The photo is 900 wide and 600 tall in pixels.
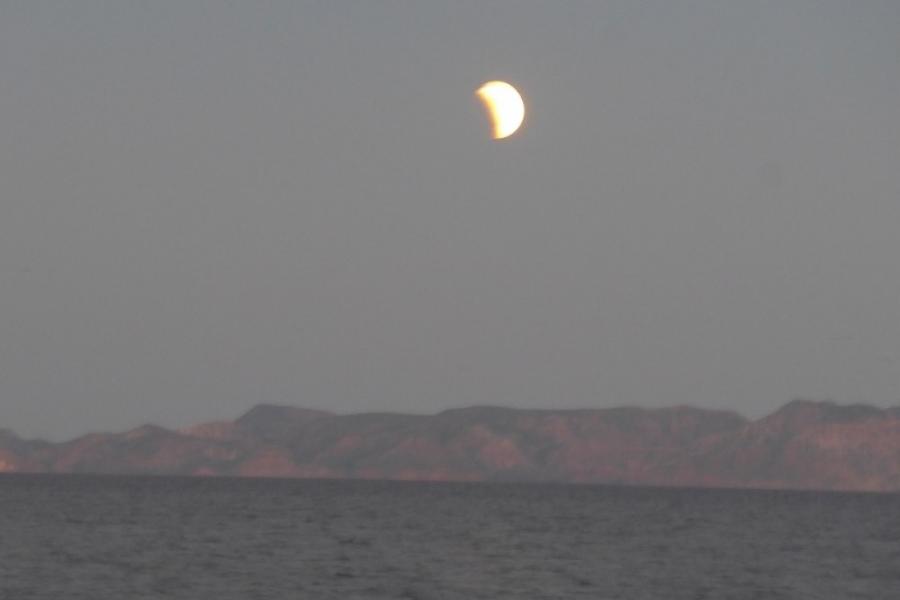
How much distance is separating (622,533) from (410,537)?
22.4 meters

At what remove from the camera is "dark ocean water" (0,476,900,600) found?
64.2 metres

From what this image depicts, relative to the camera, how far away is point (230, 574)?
68188mm

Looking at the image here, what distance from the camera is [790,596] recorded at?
6694cm

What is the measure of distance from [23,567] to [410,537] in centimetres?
3615

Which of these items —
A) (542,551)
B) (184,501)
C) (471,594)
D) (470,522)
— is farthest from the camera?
(184,501)

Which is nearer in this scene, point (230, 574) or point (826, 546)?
point (230, 574)

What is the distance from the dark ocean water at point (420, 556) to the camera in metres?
64.2

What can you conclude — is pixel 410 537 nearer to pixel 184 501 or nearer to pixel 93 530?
pixel 93 530

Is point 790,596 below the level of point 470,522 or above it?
below

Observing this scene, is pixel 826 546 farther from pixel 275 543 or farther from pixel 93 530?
pixel 93 530

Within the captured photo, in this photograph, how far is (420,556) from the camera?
8369cm

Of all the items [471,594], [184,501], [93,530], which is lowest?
[471,594]

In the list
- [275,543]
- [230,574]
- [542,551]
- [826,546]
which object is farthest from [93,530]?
[826,546]

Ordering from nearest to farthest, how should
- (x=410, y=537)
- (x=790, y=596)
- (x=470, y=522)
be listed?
(x=790, y=596) < (x=410, y=537) < (x=470, y=522)
